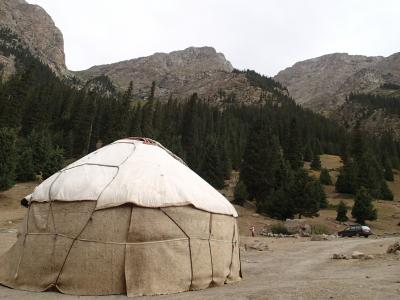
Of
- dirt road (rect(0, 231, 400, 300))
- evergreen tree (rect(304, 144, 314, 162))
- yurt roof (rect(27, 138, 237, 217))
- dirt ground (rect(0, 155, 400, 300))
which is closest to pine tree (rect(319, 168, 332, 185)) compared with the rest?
evergreen tree (rect(304, 144, 314, 162))

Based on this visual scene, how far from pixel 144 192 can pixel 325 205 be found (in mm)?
44487

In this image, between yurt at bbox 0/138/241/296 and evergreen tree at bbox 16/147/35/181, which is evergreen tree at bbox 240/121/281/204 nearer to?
evergreen tree at bbox 16/147/35/181

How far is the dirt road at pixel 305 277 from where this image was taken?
8.08 meters

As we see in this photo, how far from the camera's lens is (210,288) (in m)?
9.63

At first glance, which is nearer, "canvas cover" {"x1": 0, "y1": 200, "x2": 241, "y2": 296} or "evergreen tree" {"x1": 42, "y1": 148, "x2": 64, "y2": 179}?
"canvas cover" {"x1": 0, "y1": 200, "x2": 241, "y2": 296}

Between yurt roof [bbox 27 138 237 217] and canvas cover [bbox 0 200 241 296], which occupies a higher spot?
yurt roof [bbox 27 138 237 217]

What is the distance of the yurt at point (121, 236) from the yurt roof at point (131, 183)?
26 millimetres

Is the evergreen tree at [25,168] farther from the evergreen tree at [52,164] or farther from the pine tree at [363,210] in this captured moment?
the pine tree at [363,210]

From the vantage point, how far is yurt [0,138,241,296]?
9.03m

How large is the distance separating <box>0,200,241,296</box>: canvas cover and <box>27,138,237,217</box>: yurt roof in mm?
191

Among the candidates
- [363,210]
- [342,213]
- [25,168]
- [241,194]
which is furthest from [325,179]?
[25,168]

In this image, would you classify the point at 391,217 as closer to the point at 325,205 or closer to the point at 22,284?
the point at 325,205

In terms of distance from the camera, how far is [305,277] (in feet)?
38.8

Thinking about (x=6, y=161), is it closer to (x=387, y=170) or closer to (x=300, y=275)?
(x=300, y=275)
